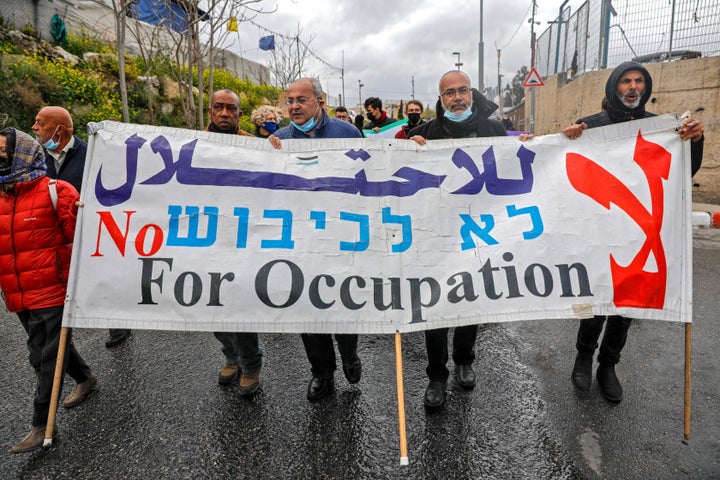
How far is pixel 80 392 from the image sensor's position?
2.82 meters

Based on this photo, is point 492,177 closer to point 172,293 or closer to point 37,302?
point 172,293

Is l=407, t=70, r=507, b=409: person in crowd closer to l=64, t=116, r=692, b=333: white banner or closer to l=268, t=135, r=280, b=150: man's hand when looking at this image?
l=64, t=116, r=692, b=333: white banner

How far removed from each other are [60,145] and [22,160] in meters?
0.74

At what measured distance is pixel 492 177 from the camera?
254cm

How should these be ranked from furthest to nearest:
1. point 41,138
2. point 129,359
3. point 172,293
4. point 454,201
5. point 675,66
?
point 675,66, point 129,359, point 41,138, point 454,201, point 172,293

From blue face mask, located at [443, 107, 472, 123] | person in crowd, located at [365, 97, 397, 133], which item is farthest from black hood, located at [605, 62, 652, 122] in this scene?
person in crowd, located at [365, 97, 397, 133]

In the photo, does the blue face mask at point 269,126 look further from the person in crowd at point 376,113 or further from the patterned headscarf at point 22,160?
the patterned headscarf at point 22,160

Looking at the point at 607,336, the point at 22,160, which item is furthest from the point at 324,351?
the point at 22,160

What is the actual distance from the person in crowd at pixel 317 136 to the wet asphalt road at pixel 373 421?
0.12 metres

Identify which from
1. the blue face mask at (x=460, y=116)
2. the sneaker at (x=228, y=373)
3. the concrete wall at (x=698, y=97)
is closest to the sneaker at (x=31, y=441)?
the sneaker at (x=228, y=373)

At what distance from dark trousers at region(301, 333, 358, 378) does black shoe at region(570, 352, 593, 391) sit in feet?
4.86

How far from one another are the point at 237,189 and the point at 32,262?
1174mm

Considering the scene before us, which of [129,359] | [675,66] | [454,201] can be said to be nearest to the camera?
[454,201]

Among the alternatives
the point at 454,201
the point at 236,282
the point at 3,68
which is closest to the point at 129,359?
the point at 236,282
